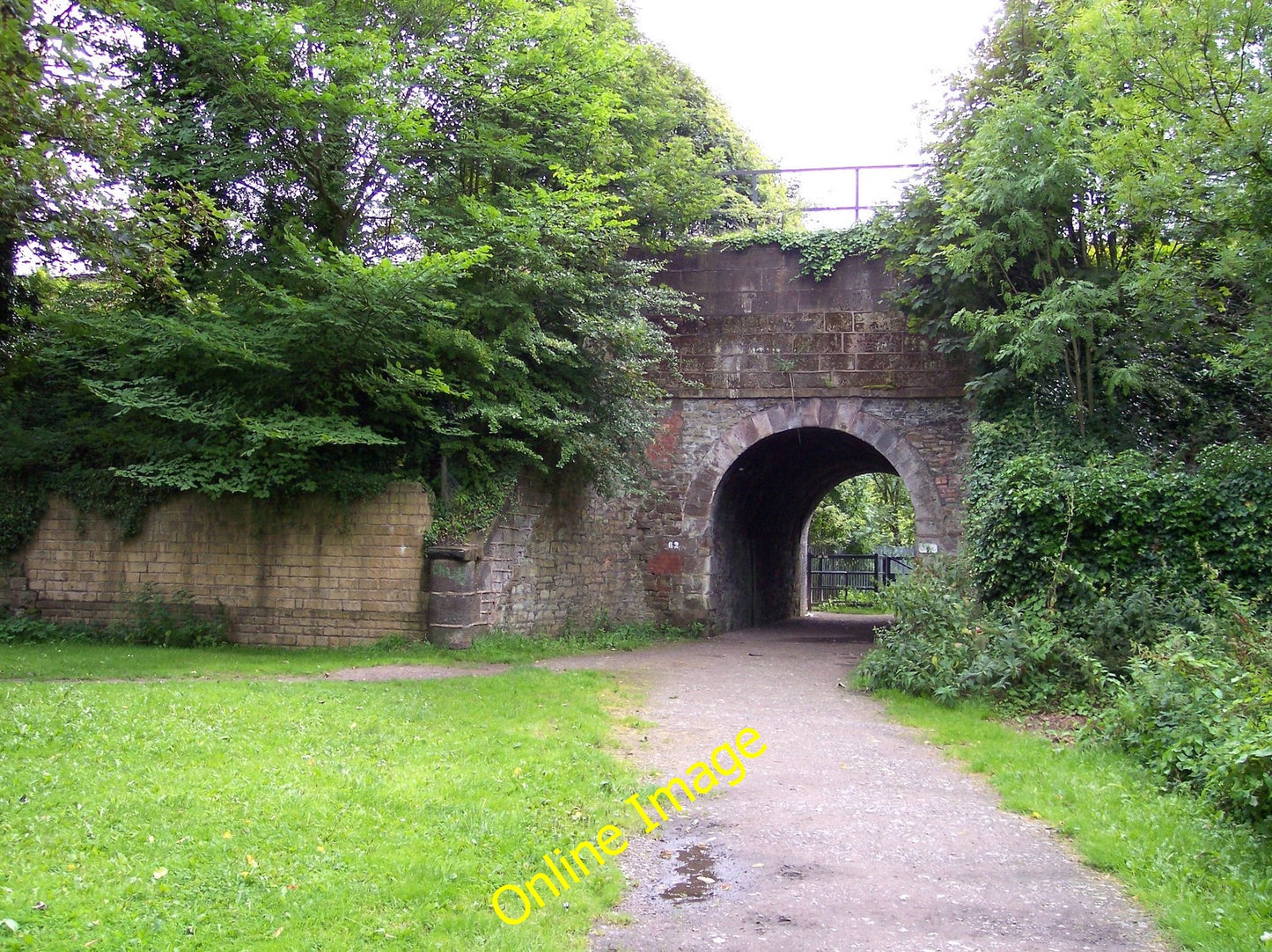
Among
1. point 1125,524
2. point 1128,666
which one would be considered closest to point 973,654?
point 1128,666

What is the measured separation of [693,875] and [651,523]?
37.4ft

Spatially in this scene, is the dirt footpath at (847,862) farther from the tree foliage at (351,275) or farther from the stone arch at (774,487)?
the stone arch at (774,487)

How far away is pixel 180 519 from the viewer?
12.2 m

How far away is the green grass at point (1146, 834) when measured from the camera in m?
3.96

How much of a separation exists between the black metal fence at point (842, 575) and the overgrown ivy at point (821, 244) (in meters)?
15.5

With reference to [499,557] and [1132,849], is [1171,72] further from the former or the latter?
[499,557]

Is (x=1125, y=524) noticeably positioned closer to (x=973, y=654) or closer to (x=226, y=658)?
(x=973, y=654)

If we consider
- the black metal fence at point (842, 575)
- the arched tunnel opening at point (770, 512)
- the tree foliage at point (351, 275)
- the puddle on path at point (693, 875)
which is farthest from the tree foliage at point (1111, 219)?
the black metal fence at point (842, 575)

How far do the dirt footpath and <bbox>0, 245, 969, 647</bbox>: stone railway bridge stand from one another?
4630 mm

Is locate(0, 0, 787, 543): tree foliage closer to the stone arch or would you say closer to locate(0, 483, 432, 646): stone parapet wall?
locate(0, 483, 432, 646): stone parapet wall

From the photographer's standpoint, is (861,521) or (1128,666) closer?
(1128,666)

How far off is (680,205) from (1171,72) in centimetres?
672

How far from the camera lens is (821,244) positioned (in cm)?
1546

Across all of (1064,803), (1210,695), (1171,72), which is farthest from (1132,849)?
(1171,72)
